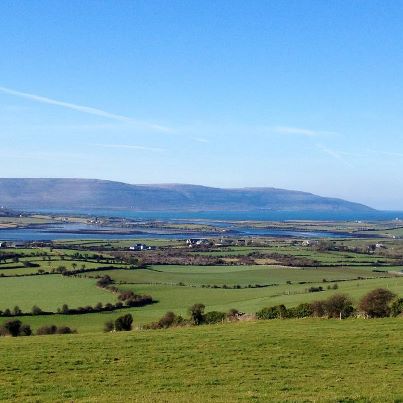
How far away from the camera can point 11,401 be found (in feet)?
47.3

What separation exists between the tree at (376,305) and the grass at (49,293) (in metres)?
26.9

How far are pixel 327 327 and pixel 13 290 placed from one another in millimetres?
41658

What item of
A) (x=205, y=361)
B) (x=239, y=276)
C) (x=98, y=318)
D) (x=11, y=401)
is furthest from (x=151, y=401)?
(x=239, y=276)

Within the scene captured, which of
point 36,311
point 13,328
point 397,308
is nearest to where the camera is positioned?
point 397,308

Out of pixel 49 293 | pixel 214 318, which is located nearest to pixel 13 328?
pixel 214 318

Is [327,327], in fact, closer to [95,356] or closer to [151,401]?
[95,356]

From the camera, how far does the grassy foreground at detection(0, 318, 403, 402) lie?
15211mm

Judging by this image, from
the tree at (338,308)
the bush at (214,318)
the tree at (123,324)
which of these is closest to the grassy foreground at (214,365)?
the tree at (338,308)

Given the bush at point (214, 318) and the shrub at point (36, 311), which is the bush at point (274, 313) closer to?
the bush at point (214, 318)

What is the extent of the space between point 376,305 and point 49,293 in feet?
118

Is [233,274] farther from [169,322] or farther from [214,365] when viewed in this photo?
[214,365]

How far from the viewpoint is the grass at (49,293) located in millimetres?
51219

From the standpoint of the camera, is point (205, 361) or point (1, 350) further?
point (1, 350)

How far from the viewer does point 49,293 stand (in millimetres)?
57375
